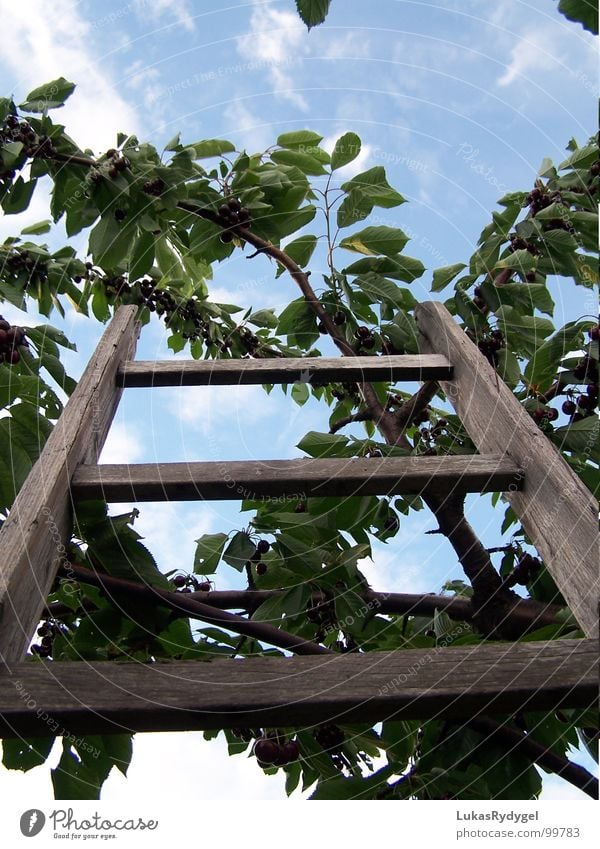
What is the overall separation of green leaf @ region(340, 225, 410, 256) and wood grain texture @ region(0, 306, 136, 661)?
47.1 inches

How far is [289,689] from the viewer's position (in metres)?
0.98

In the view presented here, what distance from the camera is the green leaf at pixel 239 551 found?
2098 millimetres

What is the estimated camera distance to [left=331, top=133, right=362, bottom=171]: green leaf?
2.75 meters

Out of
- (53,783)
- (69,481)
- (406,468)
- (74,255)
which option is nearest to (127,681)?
(69,481)

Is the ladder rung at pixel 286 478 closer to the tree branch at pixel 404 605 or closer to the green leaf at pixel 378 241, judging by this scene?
the tree branch at pixel 404 605

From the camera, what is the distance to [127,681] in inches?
39.0

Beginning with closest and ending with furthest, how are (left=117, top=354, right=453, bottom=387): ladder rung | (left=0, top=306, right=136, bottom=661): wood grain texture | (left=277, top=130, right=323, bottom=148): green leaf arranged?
(left=0, top=306, right=136, bottom=661): wood grain texture, (left=117, top=354, right=453, bottom=387): ladder rung, (left=277, top=130, right=323, bottom=148): green leaf

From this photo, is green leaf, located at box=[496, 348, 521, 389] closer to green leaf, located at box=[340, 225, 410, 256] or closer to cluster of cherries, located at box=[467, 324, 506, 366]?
cluster of cherries, located at box=[467, 324, 506, 366]

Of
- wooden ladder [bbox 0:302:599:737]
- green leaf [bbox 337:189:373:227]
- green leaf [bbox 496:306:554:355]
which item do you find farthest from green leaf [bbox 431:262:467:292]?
wooden ladder [bbox 0:302:599:737]

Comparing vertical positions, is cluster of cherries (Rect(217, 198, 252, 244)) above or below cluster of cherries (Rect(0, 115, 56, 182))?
below

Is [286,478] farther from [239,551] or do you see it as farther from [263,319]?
[263,319]

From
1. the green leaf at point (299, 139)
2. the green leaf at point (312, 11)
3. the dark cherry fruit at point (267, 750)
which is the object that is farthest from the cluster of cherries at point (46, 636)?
the green leaf at point (299, 139)

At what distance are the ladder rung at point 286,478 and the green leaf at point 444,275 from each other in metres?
1.26

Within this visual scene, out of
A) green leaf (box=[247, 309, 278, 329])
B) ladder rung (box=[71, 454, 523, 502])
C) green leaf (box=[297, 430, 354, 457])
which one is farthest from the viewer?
green leaf (box=[247, 309, 278, 329])
